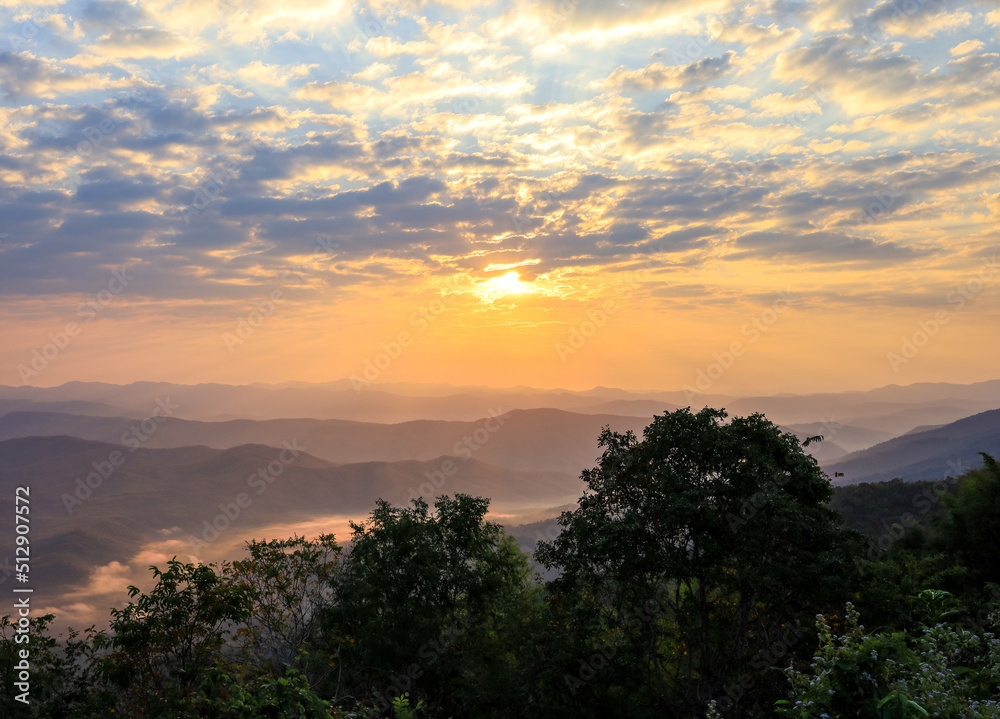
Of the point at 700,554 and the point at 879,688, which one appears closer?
the point at 879,688

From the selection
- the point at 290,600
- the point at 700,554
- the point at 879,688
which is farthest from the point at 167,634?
the point at 879,688

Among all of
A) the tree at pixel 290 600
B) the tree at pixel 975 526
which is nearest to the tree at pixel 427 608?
the tree at pixel 290 600

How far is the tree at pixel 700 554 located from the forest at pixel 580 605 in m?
0.07

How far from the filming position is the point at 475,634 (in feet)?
81.5

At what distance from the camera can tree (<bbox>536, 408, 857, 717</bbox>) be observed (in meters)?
17.3

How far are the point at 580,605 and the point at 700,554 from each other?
15.7 ft

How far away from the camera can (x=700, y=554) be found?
19016mm

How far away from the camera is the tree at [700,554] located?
17.3m

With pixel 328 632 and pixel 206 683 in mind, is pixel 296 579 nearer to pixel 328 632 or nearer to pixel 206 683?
pixel 328 632

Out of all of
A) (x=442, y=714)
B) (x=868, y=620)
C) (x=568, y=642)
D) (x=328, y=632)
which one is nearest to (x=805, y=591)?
(x=868, y=620)

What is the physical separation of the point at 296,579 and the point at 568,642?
1126 cm

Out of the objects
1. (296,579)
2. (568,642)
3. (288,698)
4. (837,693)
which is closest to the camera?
(837,693)

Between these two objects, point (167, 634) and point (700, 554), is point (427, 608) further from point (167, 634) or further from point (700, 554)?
point (700, 554)

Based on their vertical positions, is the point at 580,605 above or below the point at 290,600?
below
